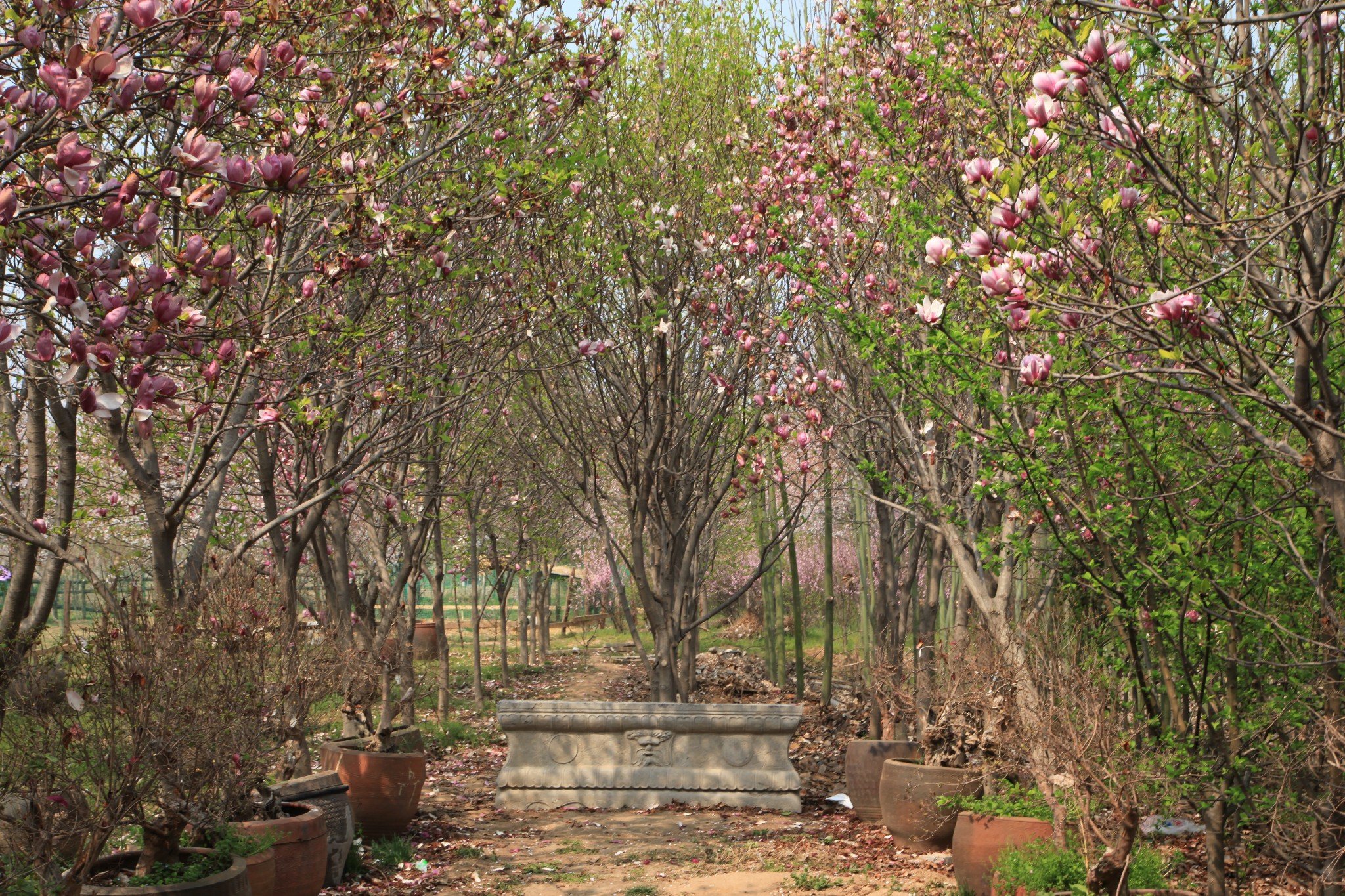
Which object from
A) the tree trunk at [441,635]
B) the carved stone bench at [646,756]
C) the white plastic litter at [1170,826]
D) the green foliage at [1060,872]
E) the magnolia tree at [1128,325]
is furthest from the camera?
the tree trunk at [441,635]

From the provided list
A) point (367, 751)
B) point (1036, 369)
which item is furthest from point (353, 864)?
point (1036, 369)

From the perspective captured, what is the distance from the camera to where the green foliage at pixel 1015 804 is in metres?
6.57

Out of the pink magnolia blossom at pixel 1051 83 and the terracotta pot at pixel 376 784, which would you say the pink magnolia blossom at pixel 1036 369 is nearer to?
the pink magnolia blossom at pixel 1051 83

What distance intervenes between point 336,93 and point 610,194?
5.07m

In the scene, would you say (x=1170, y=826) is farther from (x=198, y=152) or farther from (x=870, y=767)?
(x=198, y=152)

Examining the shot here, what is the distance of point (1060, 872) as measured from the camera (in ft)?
17.9

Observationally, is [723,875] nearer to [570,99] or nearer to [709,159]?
[570,99]

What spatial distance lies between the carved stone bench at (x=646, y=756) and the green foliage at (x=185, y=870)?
5.38 meters

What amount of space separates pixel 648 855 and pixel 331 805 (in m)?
2.52

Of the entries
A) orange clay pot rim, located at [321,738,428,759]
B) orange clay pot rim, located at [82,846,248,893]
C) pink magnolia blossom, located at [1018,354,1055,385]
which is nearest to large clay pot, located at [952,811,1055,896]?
pink magnolia blossom, located at [1018,354,1055,385]

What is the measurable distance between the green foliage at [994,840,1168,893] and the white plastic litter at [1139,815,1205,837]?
1574 mm

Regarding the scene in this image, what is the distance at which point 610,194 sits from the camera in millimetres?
10453

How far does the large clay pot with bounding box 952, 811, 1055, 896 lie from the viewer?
20.9ft

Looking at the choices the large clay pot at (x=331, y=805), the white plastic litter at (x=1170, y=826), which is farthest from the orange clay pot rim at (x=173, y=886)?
the white plastic litter at (x=1170, y=826)
